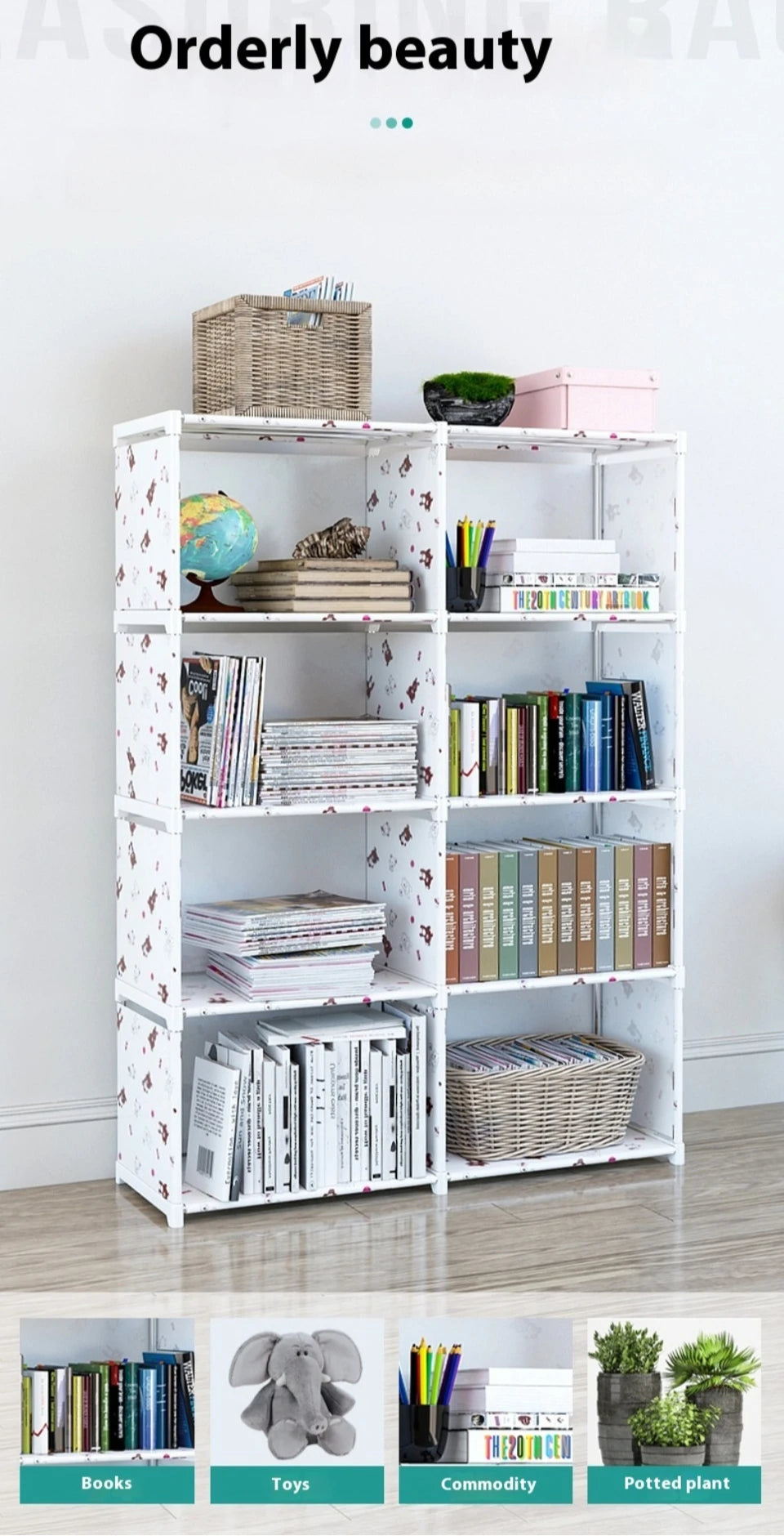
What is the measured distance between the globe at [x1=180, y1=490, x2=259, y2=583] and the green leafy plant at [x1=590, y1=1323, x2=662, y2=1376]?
77.5 inches

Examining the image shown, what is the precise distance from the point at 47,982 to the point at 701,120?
2472 millimetres

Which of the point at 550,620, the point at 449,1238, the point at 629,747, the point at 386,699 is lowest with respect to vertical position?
the point at 449,1238

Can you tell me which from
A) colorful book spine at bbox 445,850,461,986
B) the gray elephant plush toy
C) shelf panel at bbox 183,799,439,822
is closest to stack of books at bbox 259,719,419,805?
shelf panel at bbox 183,799,439,822

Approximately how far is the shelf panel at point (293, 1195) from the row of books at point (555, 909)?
416mm

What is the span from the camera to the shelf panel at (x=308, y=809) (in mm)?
3381

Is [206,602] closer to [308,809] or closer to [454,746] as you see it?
[308,809]

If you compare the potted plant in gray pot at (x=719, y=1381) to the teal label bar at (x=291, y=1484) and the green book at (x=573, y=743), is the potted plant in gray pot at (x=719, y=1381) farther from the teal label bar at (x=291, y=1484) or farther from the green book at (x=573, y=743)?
the green book at (x=573, y=743)

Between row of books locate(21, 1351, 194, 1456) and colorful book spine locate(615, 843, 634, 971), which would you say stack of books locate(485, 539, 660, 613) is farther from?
row of books locate(21, 1351, 194, 1456)

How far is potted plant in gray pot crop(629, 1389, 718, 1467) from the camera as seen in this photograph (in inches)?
68.6

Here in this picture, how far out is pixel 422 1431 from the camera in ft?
5.89

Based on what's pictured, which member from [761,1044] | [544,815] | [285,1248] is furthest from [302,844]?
[761,1044]

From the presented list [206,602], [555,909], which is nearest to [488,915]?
[555,909]

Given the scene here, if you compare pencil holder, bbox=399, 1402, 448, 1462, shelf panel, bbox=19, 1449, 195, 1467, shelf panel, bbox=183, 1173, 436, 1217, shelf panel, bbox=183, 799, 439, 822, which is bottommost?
shelf panel, bbox=183, 1173, 436, 1217

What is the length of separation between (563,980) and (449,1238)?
2.11 feet
